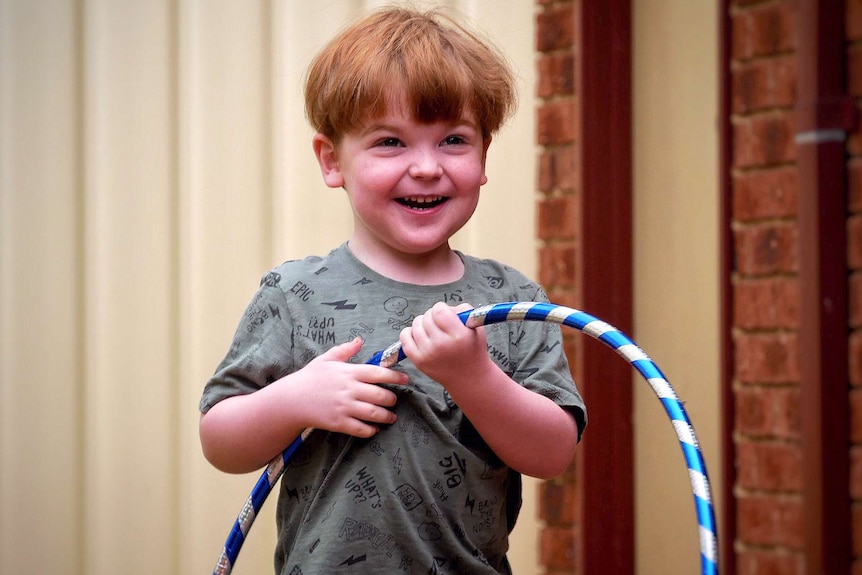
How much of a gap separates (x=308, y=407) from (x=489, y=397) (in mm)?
210

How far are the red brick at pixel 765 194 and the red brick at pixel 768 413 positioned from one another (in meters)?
0.34

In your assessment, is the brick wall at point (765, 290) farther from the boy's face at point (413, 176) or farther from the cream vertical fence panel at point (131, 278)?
the cream vertical fence panel at point (131, 278)

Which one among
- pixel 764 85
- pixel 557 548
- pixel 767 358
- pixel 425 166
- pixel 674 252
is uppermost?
pixel 764 85

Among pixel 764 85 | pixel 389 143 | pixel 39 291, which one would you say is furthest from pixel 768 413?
pixel 39 291

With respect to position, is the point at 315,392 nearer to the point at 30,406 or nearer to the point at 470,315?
the point at 470,315

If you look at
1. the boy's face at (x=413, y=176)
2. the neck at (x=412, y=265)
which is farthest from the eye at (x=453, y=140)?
the neck at (x=412, y=265)

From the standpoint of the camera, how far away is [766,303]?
208cm

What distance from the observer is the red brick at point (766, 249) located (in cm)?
202

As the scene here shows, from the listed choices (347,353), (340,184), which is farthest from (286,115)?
(347,353)

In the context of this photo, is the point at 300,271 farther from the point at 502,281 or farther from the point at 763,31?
the point at 763,31

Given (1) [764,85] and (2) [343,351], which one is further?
(1) [764,85]

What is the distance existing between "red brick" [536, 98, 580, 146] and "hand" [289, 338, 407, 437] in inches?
46.7

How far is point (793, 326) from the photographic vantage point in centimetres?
202

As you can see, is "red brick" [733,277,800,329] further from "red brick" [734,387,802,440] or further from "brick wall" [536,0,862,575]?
"red brick" [734,387,802,440]
